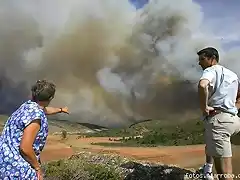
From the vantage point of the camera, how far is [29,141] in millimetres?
3684

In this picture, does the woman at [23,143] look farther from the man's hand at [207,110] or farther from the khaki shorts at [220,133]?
the khaki shorts at [220,133]

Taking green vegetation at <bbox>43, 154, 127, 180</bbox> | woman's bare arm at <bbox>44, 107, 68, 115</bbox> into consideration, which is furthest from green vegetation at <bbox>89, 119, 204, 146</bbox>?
woman's bare arm at <bbox>44, 107, 68, 115</bbox>

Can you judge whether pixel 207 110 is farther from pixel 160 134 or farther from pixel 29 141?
pixel 160 134

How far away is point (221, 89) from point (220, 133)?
0.52 metres

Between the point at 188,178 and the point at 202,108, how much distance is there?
1.95 m

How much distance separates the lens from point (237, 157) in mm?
7594

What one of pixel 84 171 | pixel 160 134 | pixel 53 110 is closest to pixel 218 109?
pixel 53 110

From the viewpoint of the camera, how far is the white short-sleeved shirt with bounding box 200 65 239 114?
5000mm

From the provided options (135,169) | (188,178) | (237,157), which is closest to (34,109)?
(188,178)

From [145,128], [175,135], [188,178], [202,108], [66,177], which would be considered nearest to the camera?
[202,108]

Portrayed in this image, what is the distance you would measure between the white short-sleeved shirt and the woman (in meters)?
2.11

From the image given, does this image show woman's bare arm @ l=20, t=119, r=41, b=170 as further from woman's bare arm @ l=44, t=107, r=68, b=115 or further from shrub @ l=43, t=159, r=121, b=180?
shrub @ l=43, t=159, r=121, b=180

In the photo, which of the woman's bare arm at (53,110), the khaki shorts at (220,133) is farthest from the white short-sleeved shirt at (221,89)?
the woman's bare arm at (53,110)

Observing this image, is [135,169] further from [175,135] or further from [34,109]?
[175,135]
